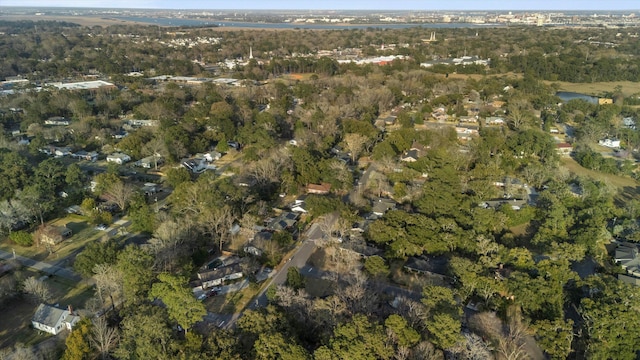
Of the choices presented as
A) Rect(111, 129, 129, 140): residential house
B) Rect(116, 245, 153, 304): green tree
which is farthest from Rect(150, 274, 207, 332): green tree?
Rect(111, 129, 129, 140): residential house

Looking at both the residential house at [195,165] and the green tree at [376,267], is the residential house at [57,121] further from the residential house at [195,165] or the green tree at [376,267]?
the green tree at [376,267]

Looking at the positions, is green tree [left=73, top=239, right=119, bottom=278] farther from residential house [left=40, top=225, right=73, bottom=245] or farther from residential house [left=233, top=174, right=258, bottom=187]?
residential house [left=233, top=174, right=258, bottom=187]

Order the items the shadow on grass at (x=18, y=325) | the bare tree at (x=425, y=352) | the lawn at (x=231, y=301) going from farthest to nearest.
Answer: the lawn at (x=231, y=301)
the shadow on grass at (x=18, y=325)
the bare tree at (x=425, y=352)

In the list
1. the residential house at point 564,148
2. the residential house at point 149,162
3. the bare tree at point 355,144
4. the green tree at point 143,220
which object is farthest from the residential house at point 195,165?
the residential house at point 564,148

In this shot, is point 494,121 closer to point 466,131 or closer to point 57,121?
point 466,131

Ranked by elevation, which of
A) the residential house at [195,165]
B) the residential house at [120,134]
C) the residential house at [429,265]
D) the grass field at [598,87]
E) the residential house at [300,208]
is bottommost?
the residential house at [429,265]

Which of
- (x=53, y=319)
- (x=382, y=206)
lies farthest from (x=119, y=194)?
(x=382, y=206)

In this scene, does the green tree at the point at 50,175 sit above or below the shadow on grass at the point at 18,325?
above
